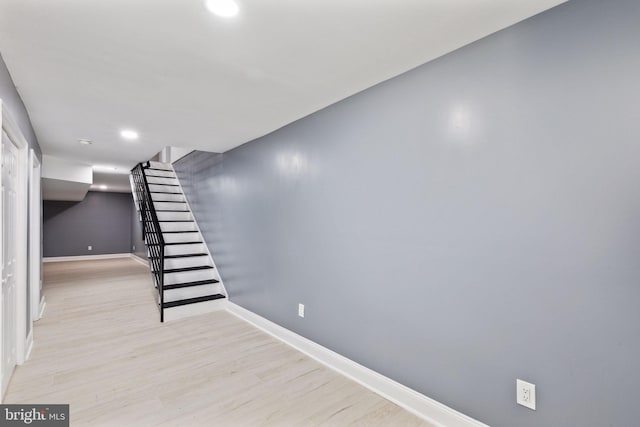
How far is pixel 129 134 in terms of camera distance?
11.7ft

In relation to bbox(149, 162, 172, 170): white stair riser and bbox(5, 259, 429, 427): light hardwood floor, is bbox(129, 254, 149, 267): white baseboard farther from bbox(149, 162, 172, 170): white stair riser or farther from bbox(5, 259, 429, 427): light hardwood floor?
bbox(5, 259, 429, 427): light hardwood floor

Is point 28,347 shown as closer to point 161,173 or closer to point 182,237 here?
point 182,237

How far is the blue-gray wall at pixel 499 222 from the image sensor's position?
1.29m

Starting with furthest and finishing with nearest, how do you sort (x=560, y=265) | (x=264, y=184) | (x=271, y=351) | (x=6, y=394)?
1. (x=264, y=184)
2. (x=271, y=351)
3. (x=6, y=394)
4. (x=560, y=265)

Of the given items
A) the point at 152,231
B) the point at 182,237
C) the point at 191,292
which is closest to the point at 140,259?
the point at 182,237

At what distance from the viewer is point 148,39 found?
1.67 m

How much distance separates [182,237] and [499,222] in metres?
4.72

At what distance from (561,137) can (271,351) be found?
2719 millimetres

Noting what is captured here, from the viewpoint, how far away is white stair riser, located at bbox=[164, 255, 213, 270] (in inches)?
180

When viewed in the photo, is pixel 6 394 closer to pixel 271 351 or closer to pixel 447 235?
pixel 271 351

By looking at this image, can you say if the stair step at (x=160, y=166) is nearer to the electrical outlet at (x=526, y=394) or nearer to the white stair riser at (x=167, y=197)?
the white stair riser at (x=167, y=197)

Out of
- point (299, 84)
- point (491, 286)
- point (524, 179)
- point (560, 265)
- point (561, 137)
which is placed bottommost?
point (491, 286)

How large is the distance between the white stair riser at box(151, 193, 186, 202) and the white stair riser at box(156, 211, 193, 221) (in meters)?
0.42

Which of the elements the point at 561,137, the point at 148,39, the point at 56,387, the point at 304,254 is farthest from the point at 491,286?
the point at 56,387
